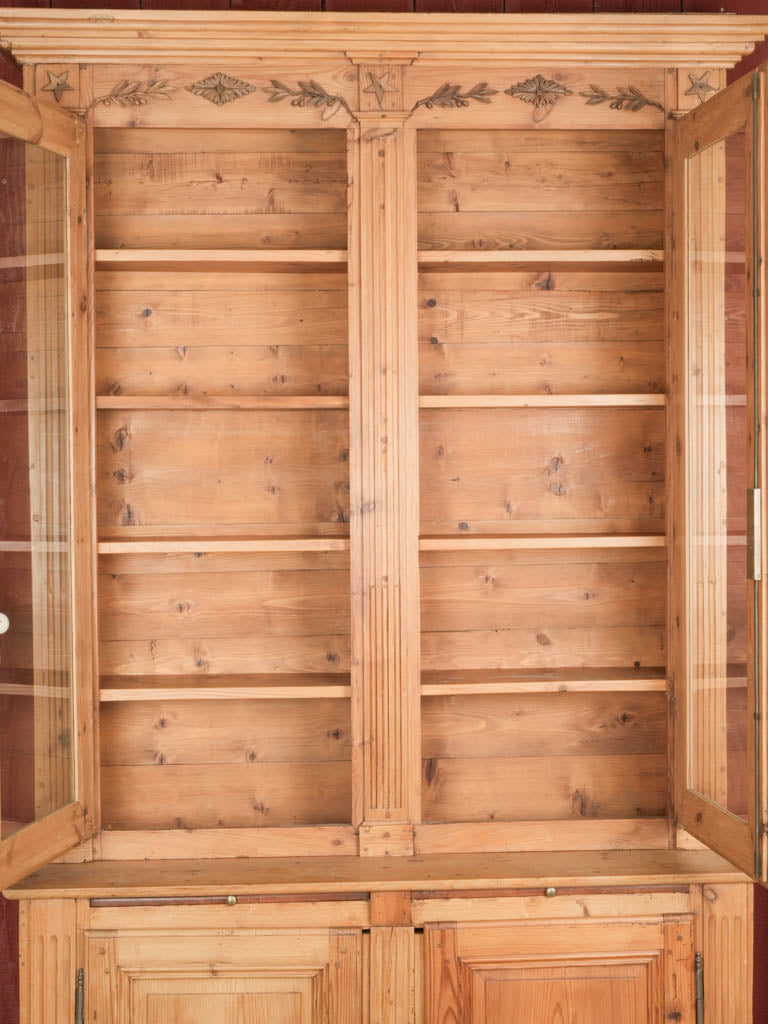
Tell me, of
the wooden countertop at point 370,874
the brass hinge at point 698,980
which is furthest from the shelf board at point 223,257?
the brass hinge at point 698,980

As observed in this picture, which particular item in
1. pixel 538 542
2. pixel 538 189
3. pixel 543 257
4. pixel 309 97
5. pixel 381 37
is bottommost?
pixel 538 542

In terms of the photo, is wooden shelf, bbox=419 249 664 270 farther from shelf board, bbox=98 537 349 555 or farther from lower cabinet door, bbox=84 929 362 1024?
lower cabinet door, bbox=84 929 362 1024

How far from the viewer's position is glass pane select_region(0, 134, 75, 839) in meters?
2.01

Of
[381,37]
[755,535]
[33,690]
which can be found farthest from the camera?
[381,37]

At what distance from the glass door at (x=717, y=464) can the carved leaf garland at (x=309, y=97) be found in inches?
33.8

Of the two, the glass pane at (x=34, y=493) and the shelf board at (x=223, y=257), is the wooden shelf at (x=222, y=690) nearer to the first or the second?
the glass pane at (x=34, y=493)

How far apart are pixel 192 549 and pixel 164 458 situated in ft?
1.17

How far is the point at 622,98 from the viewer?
2287 millimetres

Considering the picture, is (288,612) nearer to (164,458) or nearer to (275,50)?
(164,458)

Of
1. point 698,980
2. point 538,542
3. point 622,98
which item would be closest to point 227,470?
point 538,542

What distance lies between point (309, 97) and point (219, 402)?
80cm

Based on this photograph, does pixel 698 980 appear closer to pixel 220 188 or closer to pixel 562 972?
pixel 562 972

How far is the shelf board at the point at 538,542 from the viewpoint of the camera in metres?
2.31

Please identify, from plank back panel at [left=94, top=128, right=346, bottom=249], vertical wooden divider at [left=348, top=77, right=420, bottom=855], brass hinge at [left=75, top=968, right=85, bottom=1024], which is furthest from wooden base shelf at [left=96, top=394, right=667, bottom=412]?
brass hinge at [left=75, top=968, right=85, bottom=1024]
